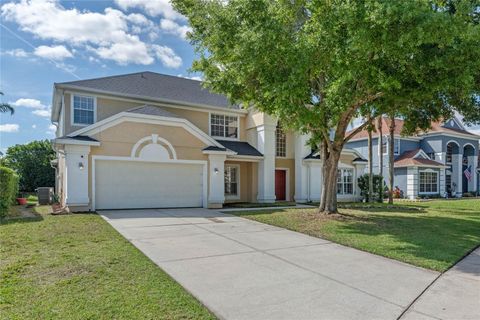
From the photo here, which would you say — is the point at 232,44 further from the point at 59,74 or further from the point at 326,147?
the point at 59,74

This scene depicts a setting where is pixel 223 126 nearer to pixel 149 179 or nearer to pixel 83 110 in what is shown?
pixel 149 179

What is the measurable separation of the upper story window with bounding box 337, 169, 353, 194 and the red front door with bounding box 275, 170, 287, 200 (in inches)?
162

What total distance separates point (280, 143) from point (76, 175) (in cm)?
1271

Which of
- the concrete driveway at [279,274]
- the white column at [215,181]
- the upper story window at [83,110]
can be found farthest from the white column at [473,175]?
the upper story window at [83,110]

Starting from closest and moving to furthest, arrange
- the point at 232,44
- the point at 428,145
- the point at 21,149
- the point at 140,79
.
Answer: the point at 232,44 → the point at 140,79 → the point at 428,145 → the point at 21,149

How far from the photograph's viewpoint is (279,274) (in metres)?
5.91

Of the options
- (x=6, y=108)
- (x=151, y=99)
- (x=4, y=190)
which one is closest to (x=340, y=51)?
(x=151, y=99)

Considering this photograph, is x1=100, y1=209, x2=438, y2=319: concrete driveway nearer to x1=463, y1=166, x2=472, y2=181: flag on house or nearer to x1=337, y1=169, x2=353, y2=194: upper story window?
x1=337, y1=169, x2=353, y2=194: upper story window

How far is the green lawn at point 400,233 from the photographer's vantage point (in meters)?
7.46

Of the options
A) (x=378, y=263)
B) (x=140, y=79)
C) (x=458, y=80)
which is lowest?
(x=378, y=263)

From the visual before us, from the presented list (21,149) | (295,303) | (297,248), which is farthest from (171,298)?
(21,149)

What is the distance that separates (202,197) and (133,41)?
8.30m

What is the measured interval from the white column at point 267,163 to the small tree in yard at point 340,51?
7.16 metres

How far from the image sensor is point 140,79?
20016 millimetres
